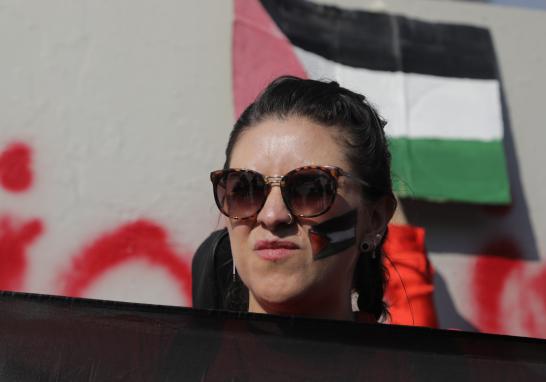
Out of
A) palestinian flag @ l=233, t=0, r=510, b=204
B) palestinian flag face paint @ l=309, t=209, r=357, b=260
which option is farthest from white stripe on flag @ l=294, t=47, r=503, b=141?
palestinian flag face paint @ l=309, t=209, r=357, b=260

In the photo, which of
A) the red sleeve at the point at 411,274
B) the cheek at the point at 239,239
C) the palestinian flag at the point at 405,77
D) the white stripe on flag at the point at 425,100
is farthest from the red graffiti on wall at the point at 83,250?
the cheek at the point at 239,239

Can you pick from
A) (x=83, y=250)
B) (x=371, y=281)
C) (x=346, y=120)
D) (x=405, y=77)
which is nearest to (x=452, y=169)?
(x=405, y=77)

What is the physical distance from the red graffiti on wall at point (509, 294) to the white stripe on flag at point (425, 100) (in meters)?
0.54

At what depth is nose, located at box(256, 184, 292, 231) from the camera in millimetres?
1272

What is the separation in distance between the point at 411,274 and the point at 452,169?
62cm

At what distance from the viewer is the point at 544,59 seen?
11.9ft

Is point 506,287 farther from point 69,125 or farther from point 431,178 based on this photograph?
point 69,125

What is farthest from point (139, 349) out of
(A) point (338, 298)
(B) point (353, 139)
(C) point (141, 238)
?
(C) point (141, 238)

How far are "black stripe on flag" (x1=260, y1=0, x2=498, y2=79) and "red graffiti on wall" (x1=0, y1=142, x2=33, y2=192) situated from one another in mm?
1154

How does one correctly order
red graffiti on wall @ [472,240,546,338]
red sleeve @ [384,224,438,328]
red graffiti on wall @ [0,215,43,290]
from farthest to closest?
1. red graffiti on wall @ [472,240,546,338]
2. red graffiti on wall @ [0,215,43,290]
3. red sleeve @ [384,224,438,328]

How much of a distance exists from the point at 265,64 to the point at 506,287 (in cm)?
142

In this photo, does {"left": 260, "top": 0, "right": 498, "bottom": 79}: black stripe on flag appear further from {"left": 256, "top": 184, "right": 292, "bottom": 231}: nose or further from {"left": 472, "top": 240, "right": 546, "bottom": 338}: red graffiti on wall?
{"left": 256, "top": 184, "right": 292, "bottom": 231}: nose

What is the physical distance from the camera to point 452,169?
3.37 meters

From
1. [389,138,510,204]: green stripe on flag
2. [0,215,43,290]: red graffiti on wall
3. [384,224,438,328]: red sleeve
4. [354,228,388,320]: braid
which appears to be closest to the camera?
[354,228,388,320]: braid
